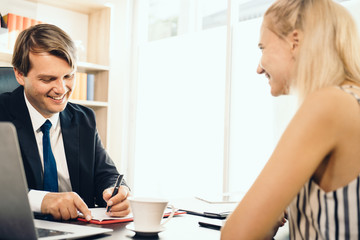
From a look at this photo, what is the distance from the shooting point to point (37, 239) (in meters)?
0.79

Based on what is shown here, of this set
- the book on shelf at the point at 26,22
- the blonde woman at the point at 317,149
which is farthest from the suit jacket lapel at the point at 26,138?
the book on shelf at the point at 26,22

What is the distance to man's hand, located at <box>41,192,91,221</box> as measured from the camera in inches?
46.4

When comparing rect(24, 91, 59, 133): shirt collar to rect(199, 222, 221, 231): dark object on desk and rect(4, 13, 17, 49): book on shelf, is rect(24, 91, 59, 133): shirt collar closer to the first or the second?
rect(199, 222, 221, 231): dark object on desk

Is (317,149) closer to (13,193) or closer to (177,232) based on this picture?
(177,232)

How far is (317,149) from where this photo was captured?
80 centimetres

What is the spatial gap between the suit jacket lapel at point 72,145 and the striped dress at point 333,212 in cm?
109

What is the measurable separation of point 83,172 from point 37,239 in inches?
36.4

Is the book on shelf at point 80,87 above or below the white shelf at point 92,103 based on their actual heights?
above

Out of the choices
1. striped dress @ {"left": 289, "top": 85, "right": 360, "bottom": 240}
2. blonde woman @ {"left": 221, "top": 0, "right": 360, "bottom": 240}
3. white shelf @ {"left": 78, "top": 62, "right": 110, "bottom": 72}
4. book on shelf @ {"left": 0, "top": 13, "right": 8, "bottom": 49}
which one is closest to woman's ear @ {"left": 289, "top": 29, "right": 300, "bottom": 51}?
blonde woman @ {"left": 221, "top": 0, "right": 360, "bottom": 240}

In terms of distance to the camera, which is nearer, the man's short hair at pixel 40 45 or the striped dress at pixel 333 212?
the striped dress at pixel 333 212

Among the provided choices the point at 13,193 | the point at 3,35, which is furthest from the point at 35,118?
the point at 3,35

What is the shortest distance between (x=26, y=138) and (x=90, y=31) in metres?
2.61

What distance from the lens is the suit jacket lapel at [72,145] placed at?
1.67 meters

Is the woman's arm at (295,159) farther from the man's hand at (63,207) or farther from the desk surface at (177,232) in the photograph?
the man's hand at (63,207)
